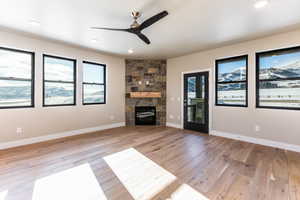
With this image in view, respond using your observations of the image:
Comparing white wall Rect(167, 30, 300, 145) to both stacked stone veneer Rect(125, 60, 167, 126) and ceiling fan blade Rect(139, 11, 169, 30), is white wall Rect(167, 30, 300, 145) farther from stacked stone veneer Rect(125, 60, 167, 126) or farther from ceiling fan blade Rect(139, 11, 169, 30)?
ceiling fan blade Rect(139, 11, 169, 30)

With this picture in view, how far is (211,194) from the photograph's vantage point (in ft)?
5.66

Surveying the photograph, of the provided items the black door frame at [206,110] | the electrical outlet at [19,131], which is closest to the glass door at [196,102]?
the black door frame at [206,110]

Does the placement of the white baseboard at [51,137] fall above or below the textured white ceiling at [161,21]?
below

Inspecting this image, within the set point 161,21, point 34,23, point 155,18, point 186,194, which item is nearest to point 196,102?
point 161,21

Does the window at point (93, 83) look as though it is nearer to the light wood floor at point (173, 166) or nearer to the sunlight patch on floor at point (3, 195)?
the light wood floor at point (173, 166)

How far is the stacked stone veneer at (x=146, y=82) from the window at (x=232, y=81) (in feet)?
6.75

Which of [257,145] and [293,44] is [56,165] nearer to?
[257,145]

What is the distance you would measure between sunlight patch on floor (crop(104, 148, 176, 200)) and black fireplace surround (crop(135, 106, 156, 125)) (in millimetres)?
2765

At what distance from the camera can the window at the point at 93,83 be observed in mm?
4589

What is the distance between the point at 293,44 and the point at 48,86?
6.14 meters

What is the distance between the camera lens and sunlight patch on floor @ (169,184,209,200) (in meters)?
1.67

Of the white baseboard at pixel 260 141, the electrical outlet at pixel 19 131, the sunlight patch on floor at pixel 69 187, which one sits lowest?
the sunlight patch on floor at pixel 69 187

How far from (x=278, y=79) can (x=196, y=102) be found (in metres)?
2.14

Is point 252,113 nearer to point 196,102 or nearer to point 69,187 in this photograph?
point 196,102
